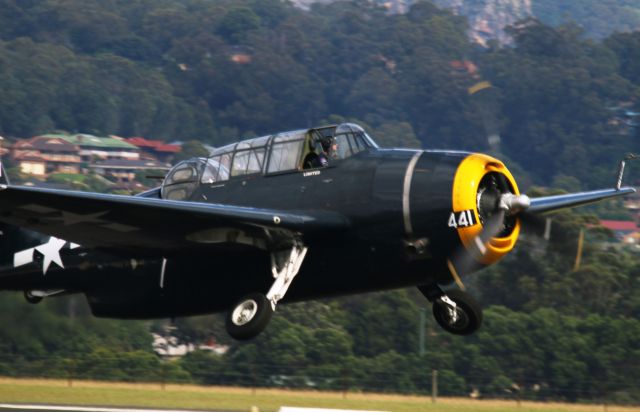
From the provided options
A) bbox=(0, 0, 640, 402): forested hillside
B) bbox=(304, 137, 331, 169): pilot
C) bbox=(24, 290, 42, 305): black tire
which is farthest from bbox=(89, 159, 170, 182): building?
bbox=(304, 137, 331, 169): pilot

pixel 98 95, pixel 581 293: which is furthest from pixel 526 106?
pixel 581 293

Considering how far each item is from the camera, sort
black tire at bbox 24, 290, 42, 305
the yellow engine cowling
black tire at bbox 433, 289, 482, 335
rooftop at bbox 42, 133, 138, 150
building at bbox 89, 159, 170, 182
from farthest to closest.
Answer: rooftop at bbox 42, 133, 138, 150 → building at bbox 89, 159, 170, 182 → black tire at bbox 24, 290, 42, 305 → black tire at bbox 433, 289, 482, 335 → the yellow engine cowling

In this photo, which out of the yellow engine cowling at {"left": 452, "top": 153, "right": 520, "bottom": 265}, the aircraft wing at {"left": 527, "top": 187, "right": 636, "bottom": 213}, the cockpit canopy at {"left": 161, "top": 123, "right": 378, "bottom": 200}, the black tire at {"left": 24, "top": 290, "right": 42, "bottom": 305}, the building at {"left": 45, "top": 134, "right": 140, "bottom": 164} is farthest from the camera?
the building at {"left": 45, "top": 134, "right": 140, "bottom": 164}

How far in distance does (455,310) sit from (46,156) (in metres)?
117

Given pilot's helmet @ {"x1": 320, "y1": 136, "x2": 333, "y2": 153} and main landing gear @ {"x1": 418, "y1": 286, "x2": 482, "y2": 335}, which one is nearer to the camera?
pilot's helmet @ {"x1": 320, "y1": 136, "x2": 333, "y2": 153}

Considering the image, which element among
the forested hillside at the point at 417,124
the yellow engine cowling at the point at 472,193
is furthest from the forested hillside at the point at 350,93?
the yellow engine cowling at the point at 472,193

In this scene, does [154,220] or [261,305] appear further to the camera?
[261,305]

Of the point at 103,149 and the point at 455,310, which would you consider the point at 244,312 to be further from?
the point at 103,149

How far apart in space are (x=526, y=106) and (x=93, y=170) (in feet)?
236

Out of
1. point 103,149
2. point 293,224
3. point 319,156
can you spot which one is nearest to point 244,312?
point 293,224

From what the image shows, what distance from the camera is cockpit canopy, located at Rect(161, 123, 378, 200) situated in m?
19.2

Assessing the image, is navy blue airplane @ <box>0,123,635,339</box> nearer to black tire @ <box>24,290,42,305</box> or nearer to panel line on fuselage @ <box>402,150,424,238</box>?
panel line on fuselage @ <box>402,150,424,238</box>

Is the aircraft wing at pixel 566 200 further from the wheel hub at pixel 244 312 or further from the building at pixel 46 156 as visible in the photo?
the building at pixel 46 156

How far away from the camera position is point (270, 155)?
1980 cm
